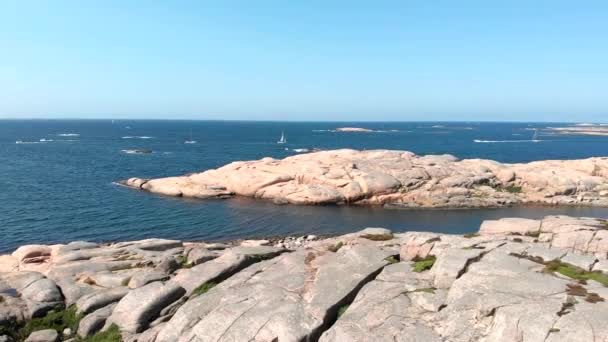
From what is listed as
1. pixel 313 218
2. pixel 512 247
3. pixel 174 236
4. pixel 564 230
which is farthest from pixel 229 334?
pixel 313 218

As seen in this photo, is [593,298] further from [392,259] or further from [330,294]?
[330,294]

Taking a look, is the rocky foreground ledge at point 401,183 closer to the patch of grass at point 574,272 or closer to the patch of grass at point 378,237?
the patch of grass at point 378,237

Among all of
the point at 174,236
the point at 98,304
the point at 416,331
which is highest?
the point at 416,331

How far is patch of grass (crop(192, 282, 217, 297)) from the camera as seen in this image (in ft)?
72.5

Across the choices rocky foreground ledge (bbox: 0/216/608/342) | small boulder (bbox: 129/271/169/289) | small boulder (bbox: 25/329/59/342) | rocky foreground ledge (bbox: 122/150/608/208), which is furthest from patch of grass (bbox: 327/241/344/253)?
rocky foreground ledge (bbox: 122/150/608/208)

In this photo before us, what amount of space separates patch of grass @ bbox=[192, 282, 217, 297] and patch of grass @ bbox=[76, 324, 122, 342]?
12.4 feet

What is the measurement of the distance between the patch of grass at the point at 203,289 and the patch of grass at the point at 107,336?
3770 millimetres

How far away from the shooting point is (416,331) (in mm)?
16766

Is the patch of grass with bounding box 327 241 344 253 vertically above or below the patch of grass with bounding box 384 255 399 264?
below

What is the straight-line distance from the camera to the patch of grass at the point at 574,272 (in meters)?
19.1

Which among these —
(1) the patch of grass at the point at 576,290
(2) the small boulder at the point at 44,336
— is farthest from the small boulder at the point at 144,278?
(1) the patch of grass at the point at 576,290

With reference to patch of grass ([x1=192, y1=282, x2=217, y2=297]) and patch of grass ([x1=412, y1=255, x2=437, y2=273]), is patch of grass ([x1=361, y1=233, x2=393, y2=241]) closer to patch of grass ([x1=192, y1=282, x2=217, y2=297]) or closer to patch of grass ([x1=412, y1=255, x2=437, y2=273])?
patch of grass ([x1=412, y1=255, x2=437, y2=273])

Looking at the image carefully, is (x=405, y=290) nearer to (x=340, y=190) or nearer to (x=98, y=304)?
(x=98, y=304)

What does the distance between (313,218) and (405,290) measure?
119 ft
